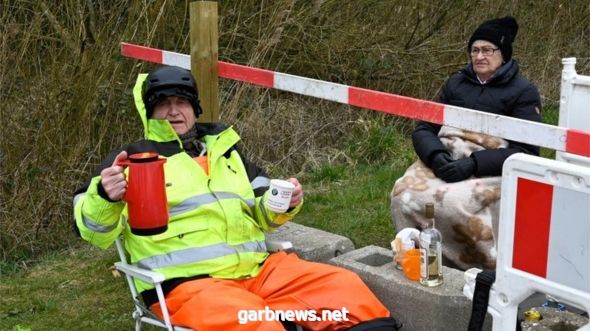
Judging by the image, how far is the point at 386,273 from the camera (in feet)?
13.0

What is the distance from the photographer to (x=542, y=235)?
2.48m

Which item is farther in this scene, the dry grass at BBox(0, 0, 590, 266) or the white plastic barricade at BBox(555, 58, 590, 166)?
the dry grass at BBox(0, 0, 590, 266)

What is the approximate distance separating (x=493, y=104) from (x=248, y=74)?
1.49 metres

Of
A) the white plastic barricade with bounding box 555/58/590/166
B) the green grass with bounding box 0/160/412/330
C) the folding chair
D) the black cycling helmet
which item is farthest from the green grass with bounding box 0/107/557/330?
the white plastic barricade with bounding box 555/58/590/166

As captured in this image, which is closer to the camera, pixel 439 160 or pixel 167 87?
pixel 167 87

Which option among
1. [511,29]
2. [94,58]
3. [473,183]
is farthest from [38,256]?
[511,29]

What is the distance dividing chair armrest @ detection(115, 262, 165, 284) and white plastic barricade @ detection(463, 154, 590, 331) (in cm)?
147

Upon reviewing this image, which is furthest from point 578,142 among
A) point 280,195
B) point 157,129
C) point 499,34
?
point 157,129

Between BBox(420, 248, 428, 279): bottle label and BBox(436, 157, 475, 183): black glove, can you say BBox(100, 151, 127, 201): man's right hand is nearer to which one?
BBox(420, 248, 428, 279): bottle label

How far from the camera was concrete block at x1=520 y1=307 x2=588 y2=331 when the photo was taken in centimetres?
354

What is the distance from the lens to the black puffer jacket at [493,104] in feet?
14.3

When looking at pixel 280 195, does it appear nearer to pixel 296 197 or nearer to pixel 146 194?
pixel 296 197

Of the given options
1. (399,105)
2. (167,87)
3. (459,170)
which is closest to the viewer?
(167,87)

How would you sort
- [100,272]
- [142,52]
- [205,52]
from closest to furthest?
[205,52]
[100,272]
[142,52]
